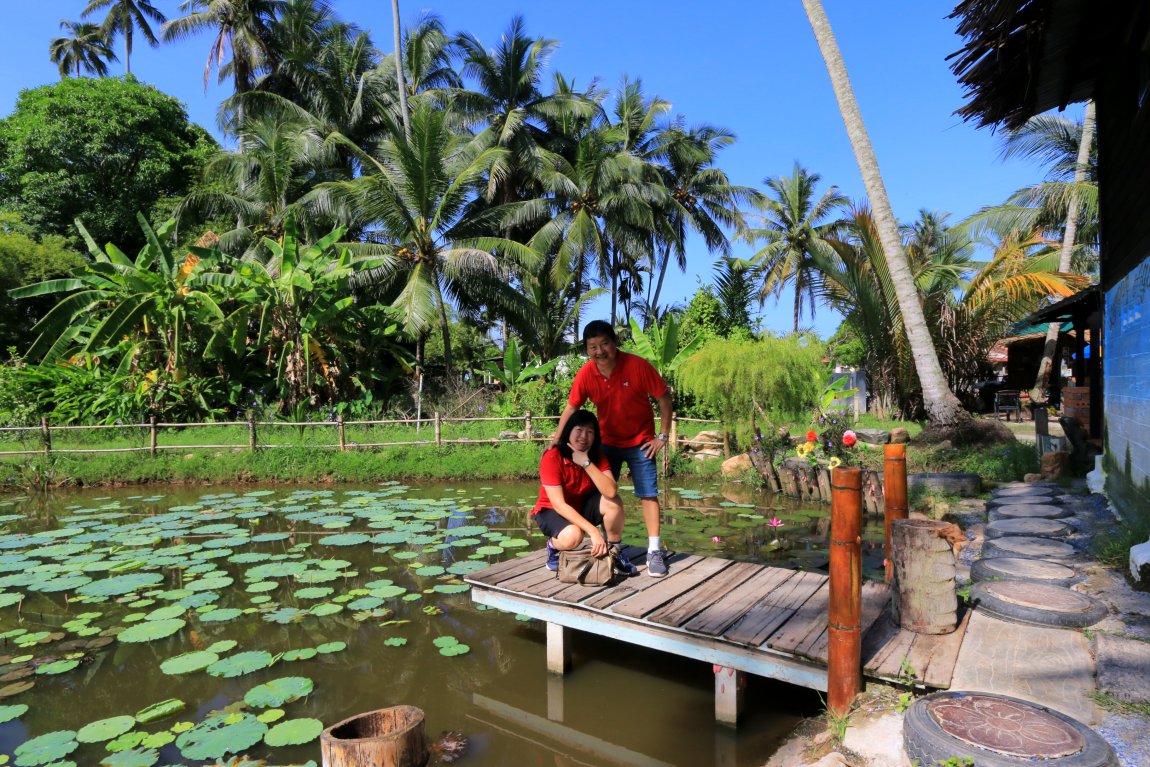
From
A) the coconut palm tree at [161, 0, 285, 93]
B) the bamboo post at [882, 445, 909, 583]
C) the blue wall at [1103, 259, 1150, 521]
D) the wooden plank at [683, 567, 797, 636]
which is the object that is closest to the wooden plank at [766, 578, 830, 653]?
the wooden plank at [683, 567, 797, 636]

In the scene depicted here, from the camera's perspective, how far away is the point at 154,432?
10.8 metres

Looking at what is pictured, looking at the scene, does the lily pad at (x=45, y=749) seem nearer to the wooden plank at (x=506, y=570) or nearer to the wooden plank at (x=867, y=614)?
the wooden plank at (x=506, y=570)

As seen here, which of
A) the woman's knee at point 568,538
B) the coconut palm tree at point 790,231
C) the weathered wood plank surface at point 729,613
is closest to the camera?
the weathered wood plank surface at point 729,613

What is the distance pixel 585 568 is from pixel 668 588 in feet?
1.76

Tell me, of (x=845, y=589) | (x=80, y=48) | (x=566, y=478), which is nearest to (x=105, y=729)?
(x=566, y=478)

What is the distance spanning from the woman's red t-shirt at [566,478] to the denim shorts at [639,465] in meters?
0.08

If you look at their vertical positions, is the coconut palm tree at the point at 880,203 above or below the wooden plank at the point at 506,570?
above

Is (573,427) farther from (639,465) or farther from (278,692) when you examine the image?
(278,692)

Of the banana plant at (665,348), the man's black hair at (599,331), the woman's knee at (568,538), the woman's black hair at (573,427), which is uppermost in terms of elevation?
the banana plant at (665,348)

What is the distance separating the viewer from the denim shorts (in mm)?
4008

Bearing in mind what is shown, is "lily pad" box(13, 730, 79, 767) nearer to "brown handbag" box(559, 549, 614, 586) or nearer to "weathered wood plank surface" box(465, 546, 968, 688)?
"weathered wood plank surface" box(465, 546, 968, 688)

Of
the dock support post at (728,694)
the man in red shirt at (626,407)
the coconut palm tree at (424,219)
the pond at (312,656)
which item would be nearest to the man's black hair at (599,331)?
the man in red shirt at (626,407)

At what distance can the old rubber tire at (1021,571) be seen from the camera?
11.6ft

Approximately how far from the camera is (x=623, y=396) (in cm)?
397
